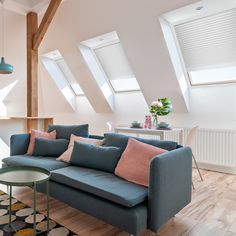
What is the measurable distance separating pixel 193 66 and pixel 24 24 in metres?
4.13

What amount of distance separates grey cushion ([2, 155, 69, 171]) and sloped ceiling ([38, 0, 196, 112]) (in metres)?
2.38

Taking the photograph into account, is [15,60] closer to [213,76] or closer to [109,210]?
[213,76]

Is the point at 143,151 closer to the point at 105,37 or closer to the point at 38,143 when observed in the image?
the point at 38,143

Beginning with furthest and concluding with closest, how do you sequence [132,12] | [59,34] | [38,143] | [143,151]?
1. [59,34]
2. [132,12]
3. [38,143]
4. [143,151]

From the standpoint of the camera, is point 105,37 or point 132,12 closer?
point 132,12

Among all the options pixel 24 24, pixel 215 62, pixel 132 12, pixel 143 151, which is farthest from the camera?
pixel 24 24

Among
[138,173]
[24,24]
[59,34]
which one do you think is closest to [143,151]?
[138,173]

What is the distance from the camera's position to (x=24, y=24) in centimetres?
539

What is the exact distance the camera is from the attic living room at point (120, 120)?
196 cm

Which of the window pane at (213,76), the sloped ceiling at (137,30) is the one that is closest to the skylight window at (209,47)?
the window pane at (213,76)

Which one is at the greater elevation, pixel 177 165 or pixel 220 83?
pixel 220 83

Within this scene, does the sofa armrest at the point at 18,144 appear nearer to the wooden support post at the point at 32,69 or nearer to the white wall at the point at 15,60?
the wooden support post at the point at 32,69

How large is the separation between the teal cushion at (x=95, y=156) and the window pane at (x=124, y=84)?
2.85 m

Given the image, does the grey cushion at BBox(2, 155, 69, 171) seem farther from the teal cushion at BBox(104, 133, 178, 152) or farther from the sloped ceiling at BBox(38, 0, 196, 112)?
the sloped ceiling at BBox(38, 0, 196, 112)
